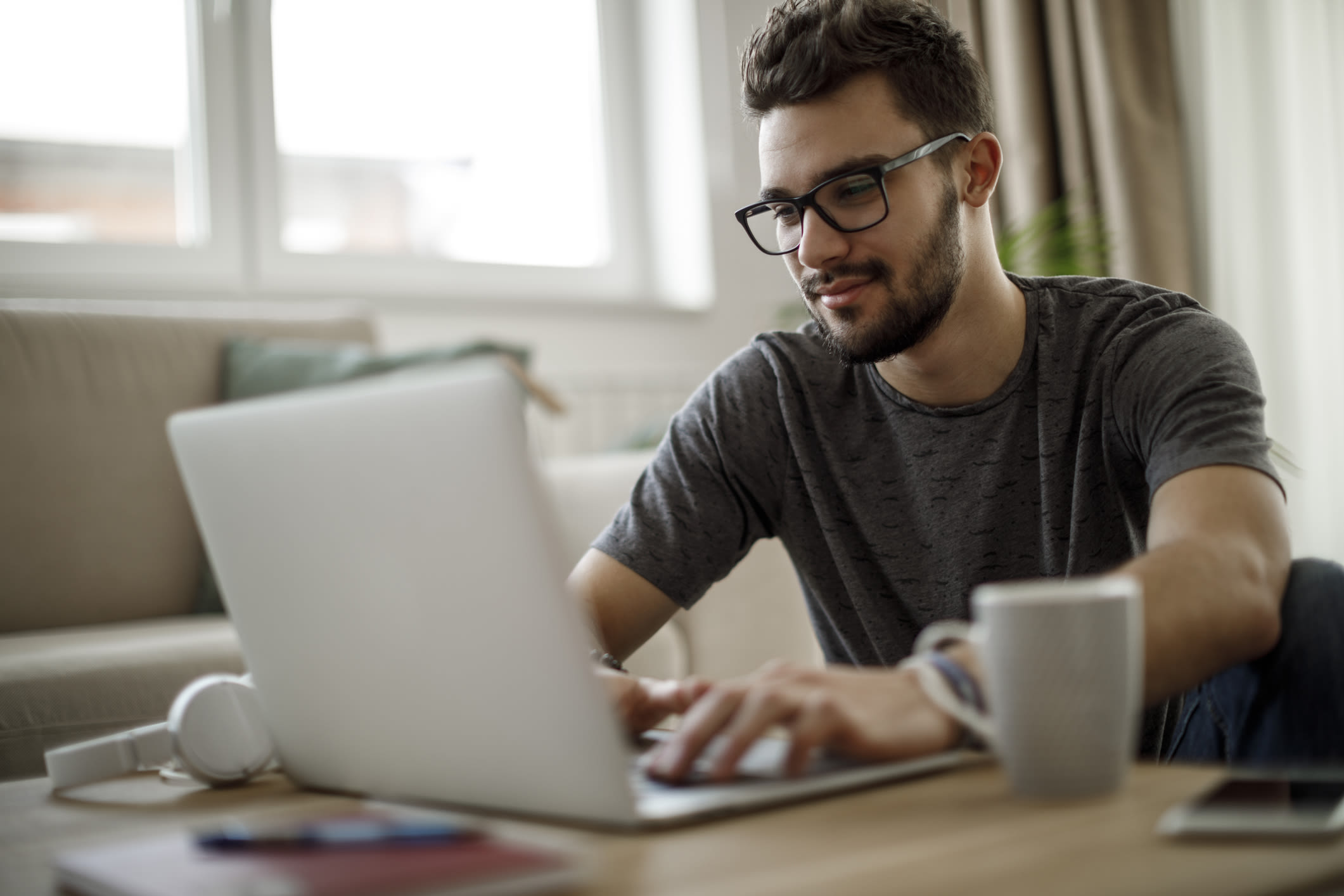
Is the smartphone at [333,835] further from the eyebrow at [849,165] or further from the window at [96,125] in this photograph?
the window at [96,125]

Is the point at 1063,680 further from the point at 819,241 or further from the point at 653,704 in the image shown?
the point at 819,241

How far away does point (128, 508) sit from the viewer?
2.10 m

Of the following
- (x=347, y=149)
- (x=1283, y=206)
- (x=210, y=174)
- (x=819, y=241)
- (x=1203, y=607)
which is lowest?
(x=1203, y=607)

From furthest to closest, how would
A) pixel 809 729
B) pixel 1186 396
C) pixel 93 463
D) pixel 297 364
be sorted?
pixel 297 364 < pixel 93 463 < pixel 1186 396 < pixel 809 729

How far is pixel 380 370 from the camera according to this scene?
215 centimetres

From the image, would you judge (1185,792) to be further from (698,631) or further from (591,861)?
(698,631)

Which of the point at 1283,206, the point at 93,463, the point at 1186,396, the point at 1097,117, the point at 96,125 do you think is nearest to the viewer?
the point at 1186,396

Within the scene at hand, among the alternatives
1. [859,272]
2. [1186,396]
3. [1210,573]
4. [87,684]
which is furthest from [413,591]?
[87,684]

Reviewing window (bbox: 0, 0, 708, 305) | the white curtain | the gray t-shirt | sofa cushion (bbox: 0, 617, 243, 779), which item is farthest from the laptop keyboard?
the white curtain

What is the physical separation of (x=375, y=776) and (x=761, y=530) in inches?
27.5

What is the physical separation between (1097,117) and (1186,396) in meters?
2.40

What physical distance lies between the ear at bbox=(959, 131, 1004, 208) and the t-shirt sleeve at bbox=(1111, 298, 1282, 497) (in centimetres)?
28

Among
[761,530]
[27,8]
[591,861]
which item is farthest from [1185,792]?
[27,8]

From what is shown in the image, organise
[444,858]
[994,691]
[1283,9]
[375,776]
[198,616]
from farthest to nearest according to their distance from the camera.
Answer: [1283,9], [198,616], [375,776], [994,691], [444,858]
